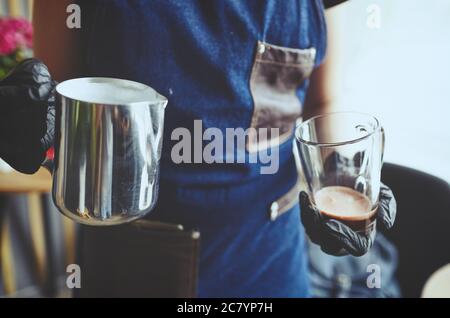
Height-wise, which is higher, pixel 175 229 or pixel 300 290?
pixel 175 229

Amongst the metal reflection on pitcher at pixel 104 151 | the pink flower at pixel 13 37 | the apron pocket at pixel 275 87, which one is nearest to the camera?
the metal reflection on pitcher at pixel 104 151

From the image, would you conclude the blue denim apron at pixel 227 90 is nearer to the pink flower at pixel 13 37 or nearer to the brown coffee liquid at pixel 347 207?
the brown coffee liquid at pixel 347 207

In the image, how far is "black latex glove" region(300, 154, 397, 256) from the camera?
0.41 metres

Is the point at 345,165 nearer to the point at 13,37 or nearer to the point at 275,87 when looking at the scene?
the point at 275,87

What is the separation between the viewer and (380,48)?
1.90 feet

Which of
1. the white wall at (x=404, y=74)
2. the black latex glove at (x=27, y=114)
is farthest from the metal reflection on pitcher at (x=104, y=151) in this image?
the white wall at (x=404, y=74)

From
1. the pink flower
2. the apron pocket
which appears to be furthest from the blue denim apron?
the pink flower

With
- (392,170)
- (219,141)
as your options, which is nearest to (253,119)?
(219,141)

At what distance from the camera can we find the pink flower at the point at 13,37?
72cm

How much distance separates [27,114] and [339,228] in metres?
0.27

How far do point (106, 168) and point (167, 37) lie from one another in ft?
0.49

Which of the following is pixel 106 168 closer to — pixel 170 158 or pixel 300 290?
pixel 170 158

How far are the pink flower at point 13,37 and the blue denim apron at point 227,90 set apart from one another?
0.35 meters

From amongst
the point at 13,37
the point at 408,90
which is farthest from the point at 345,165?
the point at 13,37
